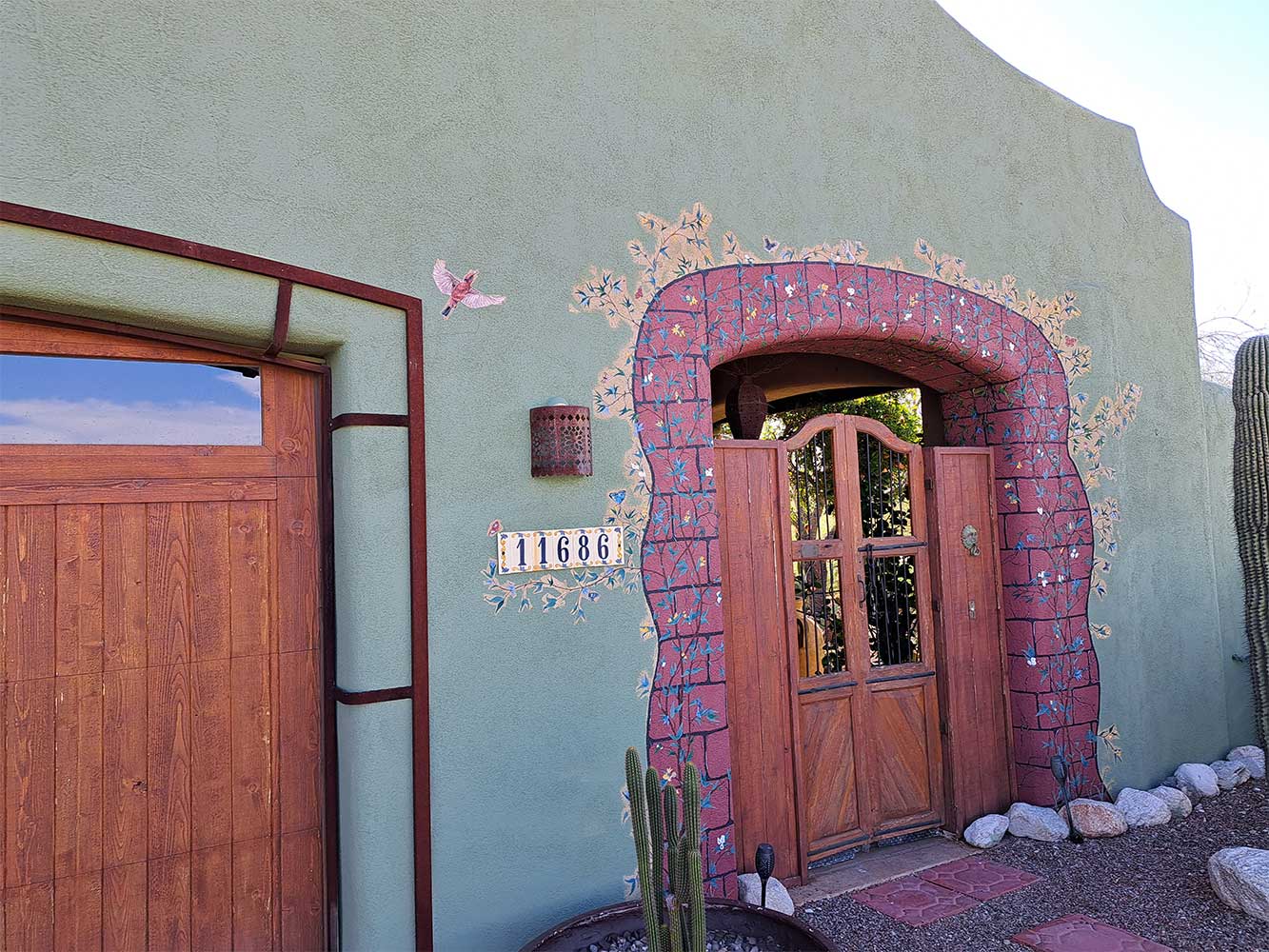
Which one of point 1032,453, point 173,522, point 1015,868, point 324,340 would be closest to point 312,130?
point 324,340

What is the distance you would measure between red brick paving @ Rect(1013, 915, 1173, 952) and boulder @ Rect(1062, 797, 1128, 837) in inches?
36.5

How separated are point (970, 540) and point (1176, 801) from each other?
6.52ft

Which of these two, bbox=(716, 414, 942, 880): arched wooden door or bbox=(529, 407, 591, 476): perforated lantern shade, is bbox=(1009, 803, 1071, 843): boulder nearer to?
bbox=(716, 414, 942, 880): arched wooden door

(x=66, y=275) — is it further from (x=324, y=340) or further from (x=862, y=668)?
(x=862, y=668)

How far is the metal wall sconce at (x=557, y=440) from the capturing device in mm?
3293

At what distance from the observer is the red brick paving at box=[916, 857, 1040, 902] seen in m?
4.05

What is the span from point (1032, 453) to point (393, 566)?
12.1 feet

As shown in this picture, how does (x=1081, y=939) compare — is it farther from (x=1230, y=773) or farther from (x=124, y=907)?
(x=124, y=907)

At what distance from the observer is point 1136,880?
4145mm

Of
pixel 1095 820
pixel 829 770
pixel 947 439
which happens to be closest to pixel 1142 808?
pixel 1095 820

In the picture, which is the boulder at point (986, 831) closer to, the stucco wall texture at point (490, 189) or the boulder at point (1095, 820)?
the boulder at point (1095, 820)

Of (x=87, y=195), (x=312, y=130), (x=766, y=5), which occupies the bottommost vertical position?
(x=87, y=195)

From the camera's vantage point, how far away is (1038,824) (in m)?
4.61

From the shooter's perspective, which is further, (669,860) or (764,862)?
(764,862)
